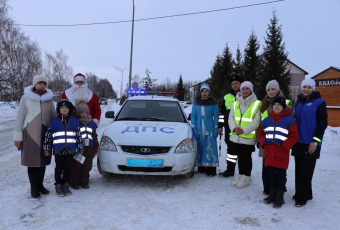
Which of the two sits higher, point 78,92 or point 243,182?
point 78,92

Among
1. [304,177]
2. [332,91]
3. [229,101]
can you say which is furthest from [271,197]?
[332,91]

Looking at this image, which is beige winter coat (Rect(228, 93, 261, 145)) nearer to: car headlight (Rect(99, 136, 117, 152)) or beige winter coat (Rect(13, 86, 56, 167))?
car headlight (Rect(99, 136, 117, 152))

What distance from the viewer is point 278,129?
3879mm

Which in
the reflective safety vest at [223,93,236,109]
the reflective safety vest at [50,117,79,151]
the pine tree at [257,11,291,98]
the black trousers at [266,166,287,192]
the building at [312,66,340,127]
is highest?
the pine tree at [257,11,291,98]

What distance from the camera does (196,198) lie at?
412 centimetres

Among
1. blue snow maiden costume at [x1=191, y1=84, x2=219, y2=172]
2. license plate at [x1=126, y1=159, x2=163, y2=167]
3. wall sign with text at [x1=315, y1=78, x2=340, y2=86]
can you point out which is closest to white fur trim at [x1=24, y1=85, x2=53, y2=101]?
license plate at [x1=126, y1=159, x2=163, y2=167]

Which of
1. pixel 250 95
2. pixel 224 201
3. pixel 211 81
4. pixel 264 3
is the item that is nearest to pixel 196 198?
pixel 224 201

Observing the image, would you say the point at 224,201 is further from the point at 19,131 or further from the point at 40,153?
the point at 19,131

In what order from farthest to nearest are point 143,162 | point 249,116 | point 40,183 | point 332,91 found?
point 332,91 → point 249,116 → point 143,162 → point 40,183

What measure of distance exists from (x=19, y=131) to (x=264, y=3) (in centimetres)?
1451

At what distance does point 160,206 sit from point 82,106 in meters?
1.93

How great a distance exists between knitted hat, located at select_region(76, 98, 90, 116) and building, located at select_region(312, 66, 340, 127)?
46.0 ft

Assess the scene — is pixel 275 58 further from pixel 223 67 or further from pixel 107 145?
pixel 107 145

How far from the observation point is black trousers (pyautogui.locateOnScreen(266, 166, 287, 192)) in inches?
153
